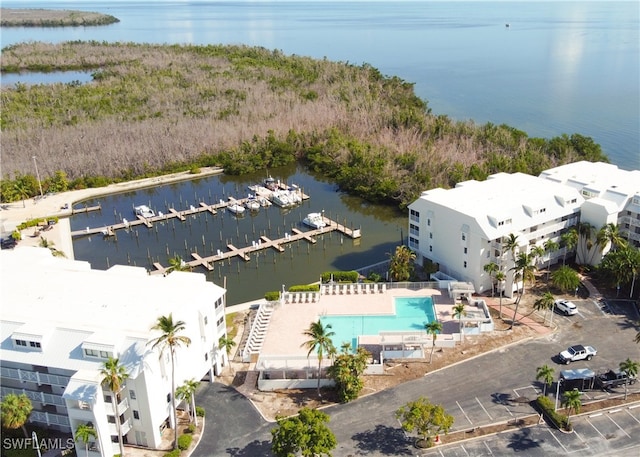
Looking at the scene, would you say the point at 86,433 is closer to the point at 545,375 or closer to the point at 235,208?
the point at 545,375

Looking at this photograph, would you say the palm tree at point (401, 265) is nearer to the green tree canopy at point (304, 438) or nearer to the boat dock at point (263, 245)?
the boat dock at point (263, 245)

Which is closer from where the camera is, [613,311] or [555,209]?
[613,311]

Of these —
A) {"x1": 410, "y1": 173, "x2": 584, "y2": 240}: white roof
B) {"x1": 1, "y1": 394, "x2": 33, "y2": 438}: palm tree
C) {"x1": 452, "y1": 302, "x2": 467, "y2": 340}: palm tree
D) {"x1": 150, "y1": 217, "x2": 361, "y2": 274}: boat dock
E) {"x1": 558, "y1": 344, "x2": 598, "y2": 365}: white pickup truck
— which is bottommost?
{"x1": 150, "y1": 217, "x2": 361, "y2": 274}: boat dock

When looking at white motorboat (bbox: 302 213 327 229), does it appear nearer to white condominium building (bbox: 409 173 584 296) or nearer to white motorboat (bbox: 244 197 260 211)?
white motorboat (bbox: 244 197 260 211)

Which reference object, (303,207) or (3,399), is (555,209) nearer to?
(303,207)

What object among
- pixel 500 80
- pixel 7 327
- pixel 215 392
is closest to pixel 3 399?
pixel 7 327

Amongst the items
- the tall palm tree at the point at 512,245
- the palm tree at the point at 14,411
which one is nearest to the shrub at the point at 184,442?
the palm tree at the point at 14,411

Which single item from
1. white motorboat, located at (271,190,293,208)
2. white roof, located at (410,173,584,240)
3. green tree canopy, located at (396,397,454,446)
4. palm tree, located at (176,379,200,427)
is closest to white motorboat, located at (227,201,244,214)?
white motorboat, located at (271,190,293,208)

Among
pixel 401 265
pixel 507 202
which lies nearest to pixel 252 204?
pixel 401 265
